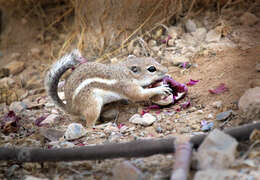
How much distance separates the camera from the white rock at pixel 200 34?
510 cm

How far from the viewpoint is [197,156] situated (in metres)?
2.53

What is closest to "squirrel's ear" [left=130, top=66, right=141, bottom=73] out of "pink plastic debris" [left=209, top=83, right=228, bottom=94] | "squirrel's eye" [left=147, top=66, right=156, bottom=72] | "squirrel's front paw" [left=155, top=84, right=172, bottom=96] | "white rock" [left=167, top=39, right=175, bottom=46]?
"squirrel's eye" [left=147, top=66, right=156, bottom=72]

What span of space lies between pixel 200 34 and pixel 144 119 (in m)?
2.02

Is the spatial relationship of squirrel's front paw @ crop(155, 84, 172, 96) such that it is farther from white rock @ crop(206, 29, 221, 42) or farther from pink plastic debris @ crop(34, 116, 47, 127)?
pink plastic debris @ crop(34, 116, 47, 127)

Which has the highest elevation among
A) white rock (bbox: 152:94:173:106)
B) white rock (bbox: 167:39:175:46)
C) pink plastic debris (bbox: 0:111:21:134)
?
white rock (bbox: 167:39:175:46)

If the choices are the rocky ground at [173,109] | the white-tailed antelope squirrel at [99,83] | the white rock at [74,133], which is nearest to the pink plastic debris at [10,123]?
the rocky ground at [173,109]

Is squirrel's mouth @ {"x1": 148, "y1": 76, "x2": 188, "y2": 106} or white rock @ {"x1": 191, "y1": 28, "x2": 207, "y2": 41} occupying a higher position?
white rock @ {"x1": 191, "y1": 28, "x2": 207, "y2": 41}

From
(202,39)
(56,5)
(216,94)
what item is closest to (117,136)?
(216,94)

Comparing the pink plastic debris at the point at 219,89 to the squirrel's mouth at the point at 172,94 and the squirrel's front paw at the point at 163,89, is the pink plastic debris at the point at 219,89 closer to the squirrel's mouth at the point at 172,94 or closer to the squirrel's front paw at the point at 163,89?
the squirrel's mouth at the point at 172,94

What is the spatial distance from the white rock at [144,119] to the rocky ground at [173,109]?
0.4 inches

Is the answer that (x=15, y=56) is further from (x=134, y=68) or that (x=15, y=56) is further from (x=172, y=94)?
(x=172, y=94)

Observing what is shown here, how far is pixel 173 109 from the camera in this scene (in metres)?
3.98

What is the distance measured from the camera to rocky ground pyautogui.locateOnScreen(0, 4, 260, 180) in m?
2.81

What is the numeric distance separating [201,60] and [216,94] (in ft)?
2.95
